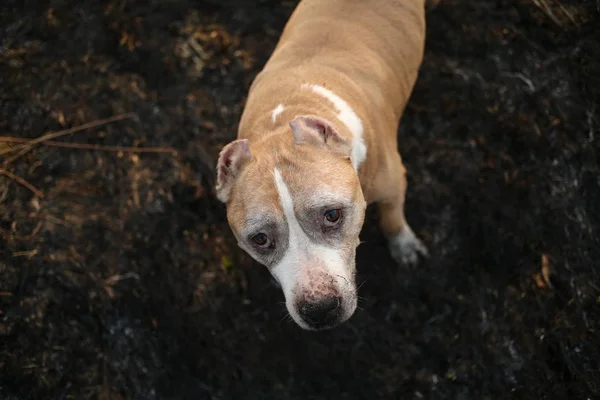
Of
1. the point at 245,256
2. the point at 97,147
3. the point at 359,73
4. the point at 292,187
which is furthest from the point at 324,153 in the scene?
the point at 97,147

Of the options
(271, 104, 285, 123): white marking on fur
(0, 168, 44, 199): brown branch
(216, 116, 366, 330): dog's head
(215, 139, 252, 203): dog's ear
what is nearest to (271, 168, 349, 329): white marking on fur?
(216, 116, 366, 330): dog's head

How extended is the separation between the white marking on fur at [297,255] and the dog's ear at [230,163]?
227 mm

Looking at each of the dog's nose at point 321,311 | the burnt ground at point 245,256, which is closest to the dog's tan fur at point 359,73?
the burnt ground at point 245,256

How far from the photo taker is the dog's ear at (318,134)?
9.29 ft

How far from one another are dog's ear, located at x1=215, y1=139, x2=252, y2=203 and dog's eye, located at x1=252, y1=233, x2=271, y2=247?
1.14 ft

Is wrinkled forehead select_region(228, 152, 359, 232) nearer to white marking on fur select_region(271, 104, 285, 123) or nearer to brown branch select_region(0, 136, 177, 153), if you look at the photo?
white marking on fur select_region(271, 104, 285, 123)

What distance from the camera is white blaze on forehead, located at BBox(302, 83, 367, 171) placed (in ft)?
10.3

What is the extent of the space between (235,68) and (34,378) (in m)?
3.21

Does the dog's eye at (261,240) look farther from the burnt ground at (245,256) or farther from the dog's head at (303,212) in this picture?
the burnt ground at (245,256)

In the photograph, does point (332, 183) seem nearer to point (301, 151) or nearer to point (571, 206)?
point (301, 151)

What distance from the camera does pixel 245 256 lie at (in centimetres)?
430

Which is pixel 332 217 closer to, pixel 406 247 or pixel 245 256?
pixel 406 247

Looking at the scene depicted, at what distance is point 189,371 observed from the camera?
4027 millimetres

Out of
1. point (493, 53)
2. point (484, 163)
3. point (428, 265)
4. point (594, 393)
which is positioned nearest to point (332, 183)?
point (428, 265)
